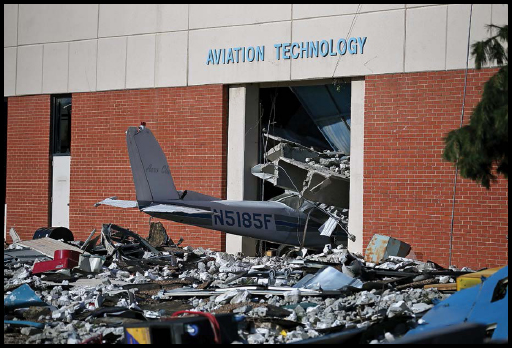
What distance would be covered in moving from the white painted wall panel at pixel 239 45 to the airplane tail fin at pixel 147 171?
3.11 meters

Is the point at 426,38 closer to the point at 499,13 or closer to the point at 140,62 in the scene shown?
the point at 499,13

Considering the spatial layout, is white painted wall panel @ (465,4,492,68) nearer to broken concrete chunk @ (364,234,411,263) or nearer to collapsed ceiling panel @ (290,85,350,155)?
collapsed ceiling panel @ (290,85,350,155)

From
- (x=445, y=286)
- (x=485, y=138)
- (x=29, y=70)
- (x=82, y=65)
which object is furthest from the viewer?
Result: (x=29, y=70)

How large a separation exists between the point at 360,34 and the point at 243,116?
3218mm

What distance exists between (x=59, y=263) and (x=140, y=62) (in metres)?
6.32

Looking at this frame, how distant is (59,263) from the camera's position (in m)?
12.6

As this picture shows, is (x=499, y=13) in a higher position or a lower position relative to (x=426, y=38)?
higher

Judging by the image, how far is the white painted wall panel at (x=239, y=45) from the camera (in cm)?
1549

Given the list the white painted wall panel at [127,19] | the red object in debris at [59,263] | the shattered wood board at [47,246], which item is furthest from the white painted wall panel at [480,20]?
the shattered wood board at [47,246]

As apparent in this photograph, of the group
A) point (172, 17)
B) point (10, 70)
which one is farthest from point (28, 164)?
point (172, 17)

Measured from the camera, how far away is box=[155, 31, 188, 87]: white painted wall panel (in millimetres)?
16672

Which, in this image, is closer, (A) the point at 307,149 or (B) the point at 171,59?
(A) the point at 307,149

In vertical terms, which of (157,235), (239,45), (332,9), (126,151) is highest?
(332,9)

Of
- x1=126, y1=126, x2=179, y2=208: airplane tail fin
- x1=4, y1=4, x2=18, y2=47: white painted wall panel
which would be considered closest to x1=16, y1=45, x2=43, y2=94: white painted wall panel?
x1=4, y1=4, x2=18, y2=47: white painted wall panel
